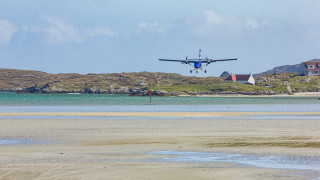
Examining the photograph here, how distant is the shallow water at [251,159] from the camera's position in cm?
1862

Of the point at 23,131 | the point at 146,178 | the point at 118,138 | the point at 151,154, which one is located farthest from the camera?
the point at 23,131

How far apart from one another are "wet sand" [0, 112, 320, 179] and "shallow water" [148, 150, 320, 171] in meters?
0.62

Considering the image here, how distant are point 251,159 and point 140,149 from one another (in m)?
5.46

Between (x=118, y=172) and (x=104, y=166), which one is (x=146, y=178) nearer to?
(x=118, y=172)

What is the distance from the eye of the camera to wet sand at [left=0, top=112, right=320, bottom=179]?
17.2 meters

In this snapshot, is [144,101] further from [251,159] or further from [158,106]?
[251,159]

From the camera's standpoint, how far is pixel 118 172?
17469 mm

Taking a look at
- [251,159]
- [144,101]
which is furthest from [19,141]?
[144,101]

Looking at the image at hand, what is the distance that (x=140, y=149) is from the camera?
23.2 meters

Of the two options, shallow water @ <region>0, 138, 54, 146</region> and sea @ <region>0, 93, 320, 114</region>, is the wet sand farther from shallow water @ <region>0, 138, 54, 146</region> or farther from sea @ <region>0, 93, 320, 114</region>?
sea @ <region>0, 93, 320, 114</region>

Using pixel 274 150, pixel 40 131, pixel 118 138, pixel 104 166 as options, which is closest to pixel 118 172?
pixel 104 166

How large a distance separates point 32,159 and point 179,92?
168 meters

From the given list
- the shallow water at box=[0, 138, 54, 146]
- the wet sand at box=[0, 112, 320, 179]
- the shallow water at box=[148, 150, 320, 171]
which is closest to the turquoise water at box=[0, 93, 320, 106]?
the wet sand at box=[0, 112, 320, 179]

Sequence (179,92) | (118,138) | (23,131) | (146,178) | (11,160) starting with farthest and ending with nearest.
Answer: (179,92)
(23,131)
(118,138)
(11,160)
(146,178)
